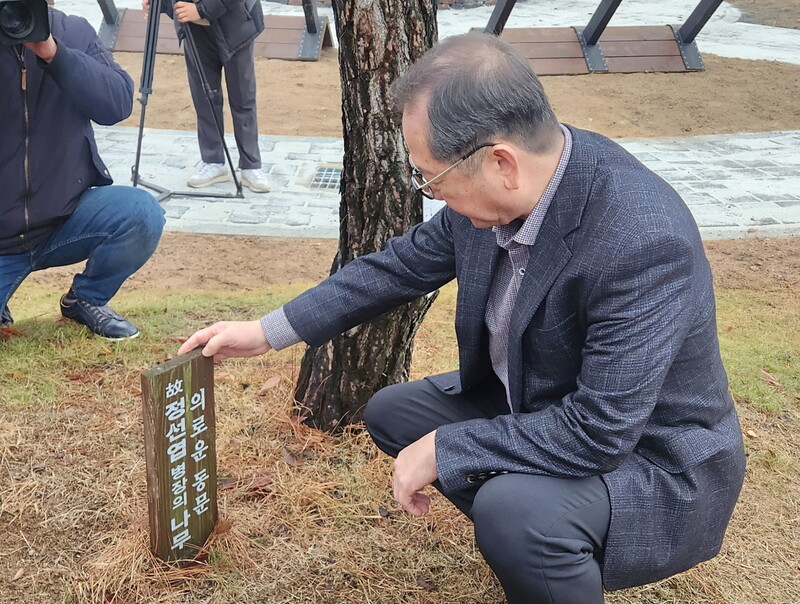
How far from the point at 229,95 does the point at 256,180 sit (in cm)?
66

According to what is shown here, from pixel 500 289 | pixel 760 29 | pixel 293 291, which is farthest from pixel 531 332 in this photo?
pixel 760 29

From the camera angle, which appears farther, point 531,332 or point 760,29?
point 760,29

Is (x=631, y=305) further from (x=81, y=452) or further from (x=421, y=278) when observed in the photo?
(x=81, y=452)

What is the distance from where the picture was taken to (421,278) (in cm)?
221

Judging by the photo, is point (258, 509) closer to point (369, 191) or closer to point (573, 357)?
point (369, 191)

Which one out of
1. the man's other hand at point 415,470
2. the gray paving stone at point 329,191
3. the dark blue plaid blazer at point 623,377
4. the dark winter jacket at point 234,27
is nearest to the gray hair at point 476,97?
the dark blue plaid blazer at point 623,377

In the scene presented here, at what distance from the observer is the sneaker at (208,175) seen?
21.0ft

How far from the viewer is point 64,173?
3.39m

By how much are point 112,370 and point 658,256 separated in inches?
94.9

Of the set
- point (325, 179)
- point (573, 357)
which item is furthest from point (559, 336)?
point (325, 179)

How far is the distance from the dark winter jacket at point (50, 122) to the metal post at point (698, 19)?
8144 millimetres

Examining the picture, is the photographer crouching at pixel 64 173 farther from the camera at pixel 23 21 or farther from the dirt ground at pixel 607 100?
the dirt ground at pixel 607 100

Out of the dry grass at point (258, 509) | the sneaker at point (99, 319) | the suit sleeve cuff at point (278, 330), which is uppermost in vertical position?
the suit sleeve cuff at point (278, 330)

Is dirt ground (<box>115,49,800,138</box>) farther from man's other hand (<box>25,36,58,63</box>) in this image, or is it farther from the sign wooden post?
the sign wooden post
